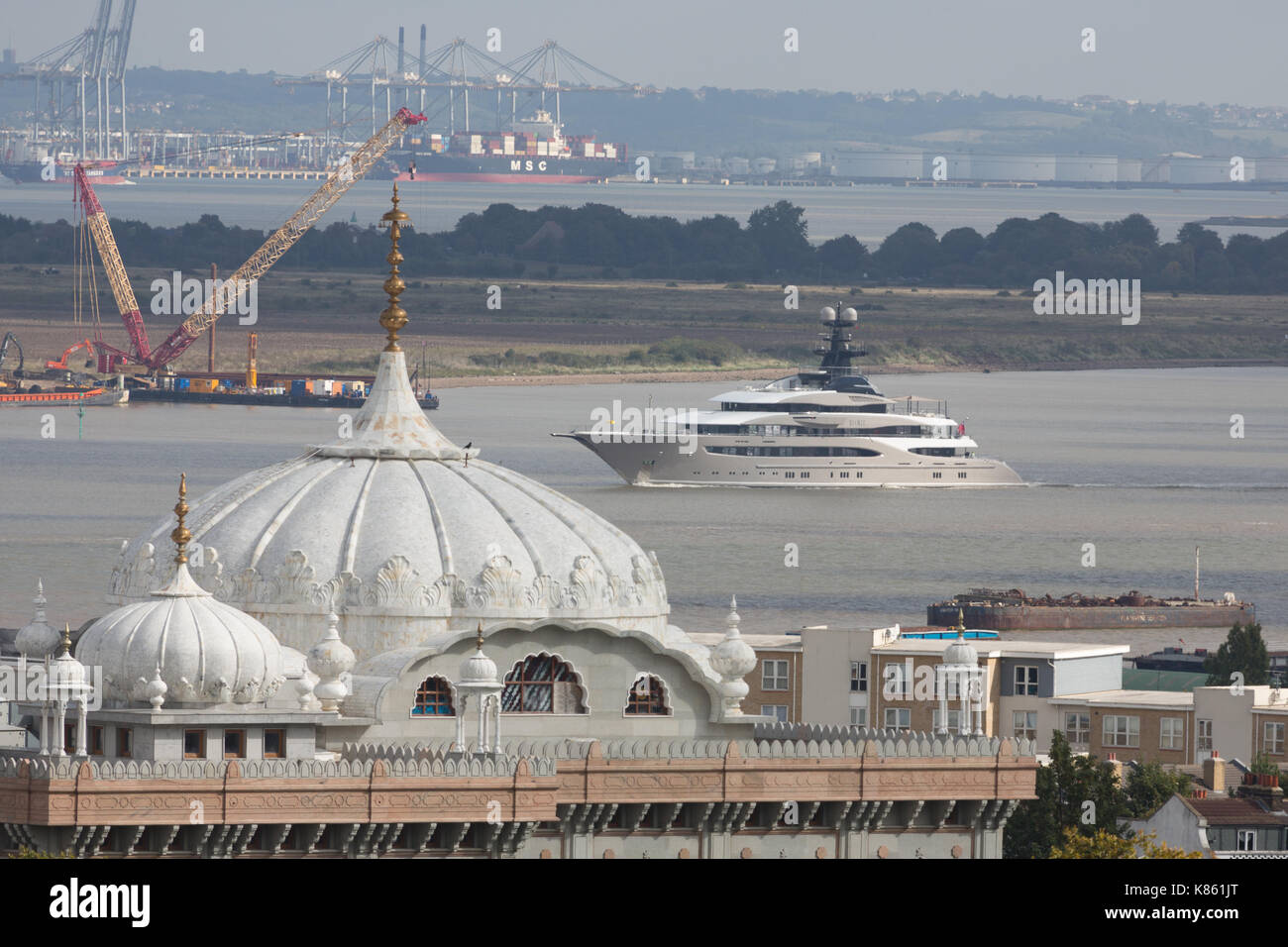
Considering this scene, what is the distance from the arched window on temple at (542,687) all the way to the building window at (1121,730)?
33396 mm

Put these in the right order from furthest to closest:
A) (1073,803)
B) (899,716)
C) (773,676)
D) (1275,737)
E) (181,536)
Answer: (773,676)
(899,716)
(1275,737)
(1073,803)
(181,536)

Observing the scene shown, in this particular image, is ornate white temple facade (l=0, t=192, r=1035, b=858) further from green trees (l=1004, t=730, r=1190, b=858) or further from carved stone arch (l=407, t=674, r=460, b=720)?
green trees (l=1004, t=730, r=1190, b=858)

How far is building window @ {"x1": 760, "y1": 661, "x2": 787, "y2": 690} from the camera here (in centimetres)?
9462

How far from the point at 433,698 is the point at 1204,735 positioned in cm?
3458

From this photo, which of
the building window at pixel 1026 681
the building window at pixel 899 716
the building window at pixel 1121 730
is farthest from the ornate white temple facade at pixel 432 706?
the building window at pixel 1026 681

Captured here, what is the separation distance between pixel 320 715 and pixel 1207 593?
8590 centimetres

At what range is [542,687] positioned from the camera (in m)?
60.0

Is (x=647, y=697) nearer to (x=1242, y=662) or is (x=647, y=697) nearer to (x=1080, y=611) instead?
(x=1242, y=662)

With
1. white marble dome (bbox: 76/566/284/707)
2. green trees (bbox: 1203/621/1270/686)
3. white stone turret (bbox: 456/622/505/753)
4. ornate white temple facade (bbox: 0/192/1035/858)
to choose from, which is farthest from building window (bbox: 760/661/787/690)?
white marble dome (bbox: 76/566/284/707)

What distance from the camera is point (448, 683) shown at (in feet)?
193

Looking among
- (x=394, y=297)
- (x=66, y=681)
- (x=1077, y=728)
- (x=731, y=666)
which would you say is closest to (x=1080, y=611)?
(x=1077, y=728)

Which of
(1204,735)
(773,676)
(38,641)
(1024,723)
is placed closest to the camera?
(38,641)
